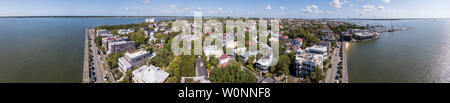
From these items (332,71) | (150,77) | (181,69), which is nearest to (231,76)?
(181,69)

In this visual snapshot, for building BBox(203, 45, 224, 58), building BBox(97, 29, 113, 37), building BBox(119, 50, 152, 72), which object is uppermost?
building BBox(97, 29, 113, 37)

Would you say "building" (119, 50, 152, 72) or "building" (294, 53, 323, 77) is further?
"building" (119, 50, 152, 72)

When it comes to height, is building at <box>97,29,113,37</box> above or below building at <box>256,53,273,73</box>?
above

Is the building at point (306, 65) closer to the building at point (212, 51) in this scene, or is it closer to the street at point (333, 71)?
the street at point (333, 71)

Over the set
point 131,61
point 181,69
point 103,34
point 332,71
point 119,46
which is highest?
point 103,34

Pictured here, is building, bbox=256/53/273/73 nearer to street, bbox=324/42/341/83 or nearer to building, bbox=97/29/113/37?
street, bbox=324/42/341/83

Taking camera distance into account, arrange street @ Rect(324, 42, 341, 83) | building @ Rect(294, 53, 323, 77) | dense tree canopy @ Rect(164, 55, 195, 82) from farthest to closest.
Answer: building @ Rect(294, 53, 323, 77) → street @ Rect(324, 42, 341, 83) → dense tree canopy @ Rect(164, 55, 195, 82)

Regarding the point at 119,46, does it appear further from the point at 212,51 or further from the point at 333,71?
the point at 333,71

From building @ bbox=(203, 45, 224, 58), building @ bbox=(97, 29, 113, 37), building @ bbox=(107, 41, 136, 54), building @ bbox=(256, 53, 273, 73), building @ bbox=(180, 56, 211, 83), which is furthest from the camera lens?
building @ bbox=(97, 29, 113, 37)

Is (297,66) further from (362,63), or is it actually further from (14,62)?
(14,62)

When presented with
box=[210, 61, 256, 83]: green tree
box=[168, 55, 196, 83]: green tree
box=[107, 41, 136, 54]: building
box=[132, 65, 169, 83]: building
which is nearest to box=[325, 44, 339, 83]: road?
box=[210, 61, 256, 83]: green tree
